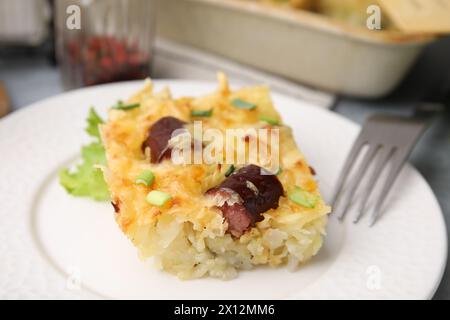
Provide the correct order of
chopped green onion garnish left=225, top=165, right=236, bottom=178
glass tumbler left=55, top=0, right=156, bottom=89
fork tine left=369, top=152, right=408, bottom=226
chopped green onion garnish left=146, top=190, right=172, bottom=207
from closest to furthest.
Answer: chopped green onion garnish left=146, top=190, right=172, bottom=207
chopped green onion garnish left=225, top=165, right=236, bottom=178
fork tine left=369, top=152, right=408, bottom=226
glass tumbler left=55, top=0, right=156, bottom=89

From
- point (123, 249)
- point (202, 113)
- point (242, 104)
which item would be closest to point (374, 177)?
point (242, 104)

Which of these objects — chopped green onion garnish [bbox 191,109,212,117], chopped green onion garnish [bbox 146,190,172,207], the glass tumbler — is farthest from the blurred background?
chopped green onion garnish [bbox 146,190,172,207]

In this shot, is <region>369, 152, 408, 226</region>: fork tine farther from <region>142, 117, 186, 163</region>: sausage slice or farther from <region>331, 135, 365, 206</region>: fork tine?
<region>142, 117, 186, 163</region>: sausage slice

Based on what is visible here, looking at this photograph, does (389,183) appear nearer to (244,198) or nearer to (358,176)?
(358,176)

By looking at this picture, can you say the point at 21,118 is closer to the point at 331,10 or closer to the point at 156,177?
the point at 156,177

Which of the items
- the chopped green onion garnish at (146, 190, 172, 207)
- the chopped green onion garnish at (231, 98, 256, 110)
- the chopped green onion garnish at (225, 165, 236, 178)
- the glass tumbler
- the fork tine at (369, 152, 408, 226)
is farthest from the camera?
the glass tumbler
